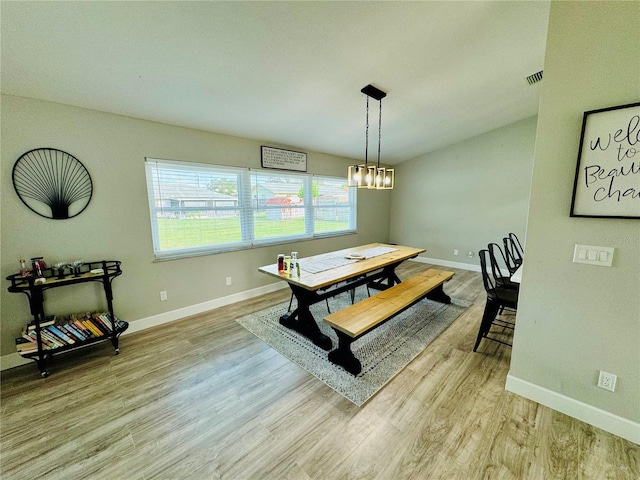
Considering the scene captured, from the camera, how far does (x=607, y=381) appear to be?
1.48 meters

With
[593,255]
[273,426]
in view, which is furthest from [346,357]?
[593,255]

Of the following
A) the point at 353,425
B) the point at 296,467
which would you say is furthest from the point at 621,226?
the point at 296,467

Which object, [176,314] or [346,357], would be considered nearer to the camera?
[346,357]

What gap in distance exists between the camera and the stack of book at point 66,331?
1983mm

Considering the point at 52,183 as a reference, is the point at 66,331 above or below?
below

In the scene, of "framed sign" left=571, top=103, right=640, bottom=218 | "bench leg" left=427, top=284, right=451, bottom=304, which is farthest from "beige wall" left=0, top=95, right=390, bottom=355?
"framed sign" left=571, top=103, right=640, bottom=218

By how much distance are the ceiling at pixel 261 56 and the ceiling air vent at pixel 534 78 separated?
0.11 m

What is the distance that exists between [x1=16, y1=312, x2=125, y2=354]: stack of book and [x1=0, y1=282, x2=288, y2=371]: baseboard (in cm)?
22

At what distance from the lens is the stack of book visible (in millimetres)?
1983

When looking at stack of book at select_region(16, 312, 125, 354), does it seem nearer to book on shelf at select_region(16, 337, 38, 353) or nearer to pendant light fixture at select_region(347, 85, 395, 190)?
book on shelf at select_region(16, 337, 38, 353)

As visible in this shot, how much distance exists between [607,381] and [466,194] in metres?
4.15

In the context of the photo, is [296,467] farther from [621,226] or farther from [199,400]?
[621,226]

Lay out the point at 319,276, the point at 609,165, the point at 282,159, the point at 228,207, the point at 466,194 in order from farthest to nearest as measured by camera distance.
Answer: the point at 466,194 < the point at 282,159 < the point at 228,207 < the point at 319,276 < the point at 609,165

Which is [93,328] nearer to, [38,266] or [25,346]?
[25,346]
